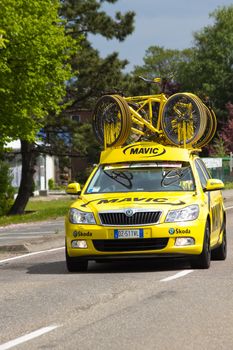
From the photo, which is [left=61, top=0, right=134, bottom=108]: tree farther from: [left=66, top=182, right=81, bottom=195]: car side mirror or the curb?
[left=66, top=182, right=81, bottom=195]: car side mirror

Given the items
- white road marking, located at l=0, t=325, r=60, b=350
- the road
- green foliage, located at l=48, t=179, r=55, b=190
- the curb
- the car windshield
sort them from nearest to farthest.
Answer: white road marking, located at l=0, t=325, r=60, b=350 → the road → the car windshield → the curb → green foliage, located at l=48, t=179, r=55, b=190

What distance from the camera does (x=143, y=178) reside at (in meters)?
15.8

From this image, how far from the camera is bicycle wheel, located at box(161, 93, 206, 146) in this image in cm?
1750

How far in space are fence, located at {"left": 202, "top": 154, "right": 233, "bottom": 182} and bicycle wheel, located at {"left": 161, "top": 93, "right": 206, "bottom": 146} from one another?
35.1m

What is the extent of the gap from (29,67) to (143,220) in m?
24.7

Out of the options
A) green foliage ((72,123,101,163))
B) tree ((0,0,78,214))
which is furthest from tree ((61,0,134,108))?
tree ((0,0,78,214))

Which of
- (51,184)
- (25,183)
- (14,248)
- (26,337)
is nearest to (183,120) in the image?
(14,248)

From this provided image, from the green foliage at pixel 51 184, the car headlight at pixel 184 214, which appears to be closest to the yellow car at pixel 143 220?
the car headlight at pixel 184 214

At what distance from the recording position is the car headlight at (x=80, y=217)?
47.9 feet

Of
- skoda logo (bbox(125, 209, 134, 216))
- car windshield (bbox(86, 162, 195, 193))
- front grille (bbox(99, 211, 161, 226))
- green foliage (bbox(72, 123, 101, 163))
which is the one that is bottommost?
front grille (bbox(99, 211, 161, 226))

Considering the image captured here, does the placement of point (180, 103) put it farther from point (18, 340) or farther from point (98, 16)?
point (98, 16)

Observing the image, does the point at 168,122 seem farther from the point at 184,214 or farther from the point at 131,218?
the point at 131,218

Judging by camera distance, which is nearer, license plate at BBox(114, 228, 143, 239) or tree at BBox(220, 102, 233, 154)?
license plate at BBox(114, 228, 143, 239)

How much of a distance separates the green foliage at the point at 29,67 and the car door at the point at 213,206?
796 inches
